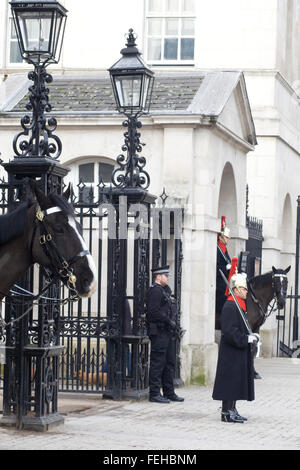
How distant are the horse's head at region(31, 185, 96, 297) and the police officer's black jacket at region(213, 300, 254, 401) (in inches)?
146

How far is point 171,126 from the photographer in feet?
53.6

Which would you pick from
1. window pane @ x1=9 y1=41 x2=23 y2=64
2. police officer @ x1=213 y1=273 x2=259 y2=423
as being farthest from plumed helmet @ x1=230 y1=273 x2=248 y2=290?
window pane @ x1=9 y1=41 x2=23 y2=64

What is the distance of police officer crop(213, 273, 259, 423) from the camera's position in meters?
12.5

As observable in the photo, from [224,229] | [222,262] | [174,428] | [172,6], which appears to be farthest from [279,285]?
[172,6]

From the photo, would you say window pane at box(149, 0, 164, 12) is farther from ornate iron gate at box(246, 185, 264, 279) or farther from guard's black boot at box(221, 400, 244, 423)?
guard's black boot at box(221, 400, 244, 423)

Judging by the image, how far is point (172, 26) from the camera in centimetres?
2423

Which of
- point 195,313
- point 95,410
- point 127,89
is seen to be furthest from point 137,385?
point 127,89

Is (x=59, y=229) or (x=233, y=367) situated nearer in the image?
(x=59, y=229)

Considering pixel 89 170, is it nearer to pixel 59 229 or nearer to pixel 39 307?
pixel 39 307

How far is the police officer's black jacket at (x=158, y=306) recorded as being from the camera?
46.0ft

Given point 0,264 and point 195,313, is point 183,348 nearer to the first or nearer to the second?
point 195,313

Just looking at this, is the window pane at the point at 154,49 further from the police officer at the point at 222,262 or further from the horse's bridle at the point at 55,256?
the horse's bridle at the point at 55,256

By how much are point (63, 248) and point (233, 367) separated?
3.98 metres

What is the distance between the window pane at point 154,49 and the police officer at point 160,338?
427 inches
